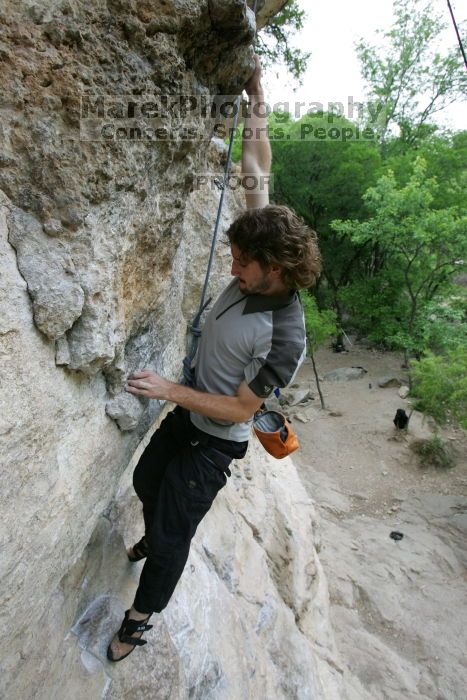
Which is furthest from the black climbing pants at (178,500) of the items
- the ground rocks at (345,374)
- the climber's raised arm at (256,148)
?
the ground rocks at (345,374)

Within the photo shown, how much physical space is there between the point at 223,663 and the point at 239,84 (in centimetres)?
350

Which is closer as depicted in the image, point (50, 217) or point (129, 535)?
point (50, 217)

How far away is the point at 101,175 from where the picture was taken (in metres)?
1.62

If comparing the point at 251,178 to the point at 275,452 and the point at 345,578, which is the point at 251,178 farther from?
the point at 345,578

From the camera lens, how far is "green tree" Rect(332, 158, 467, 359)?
1168 centimetres

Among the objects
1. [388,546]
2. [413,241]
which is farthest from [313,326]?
[388,546]

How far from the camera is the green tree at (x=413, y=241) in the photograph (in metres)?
11.7

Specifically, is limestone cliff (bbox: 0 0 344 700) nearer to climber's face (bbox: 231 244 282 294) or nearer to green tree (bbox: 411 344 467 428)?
climber's face (bbox: 231 244 282 294)

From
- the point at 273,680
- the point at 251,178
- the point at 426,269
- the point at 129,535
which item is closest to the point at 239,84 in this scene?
the point at 251,178

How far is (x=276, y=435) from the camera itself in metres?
2.56

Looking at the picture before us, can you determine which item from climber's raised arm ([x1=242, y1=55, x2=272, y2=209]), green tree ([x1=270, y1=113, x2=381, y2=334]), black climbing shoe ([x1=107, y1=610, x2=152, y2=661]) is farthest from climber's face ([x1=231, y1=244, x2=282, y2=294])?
green tree ([x1=270, y1=113, x2=381, y2=334])

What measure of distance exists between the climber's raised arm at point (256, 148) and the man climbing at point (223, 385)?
3cm

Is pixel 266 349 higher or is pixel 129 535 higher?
pixel 266 349

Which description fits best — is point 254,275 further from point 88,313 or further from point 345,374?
point 345,374
